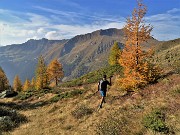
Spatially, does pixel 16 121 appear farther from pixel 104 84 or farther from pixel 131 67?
pixel 131 67

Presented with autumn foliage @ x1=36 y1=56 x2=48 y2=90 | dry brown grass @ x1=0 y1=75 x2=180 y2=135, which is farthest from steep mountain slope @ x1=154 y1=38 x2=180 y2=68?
autumn foliage @ x1=36 y1=56 x2=48 y2=90

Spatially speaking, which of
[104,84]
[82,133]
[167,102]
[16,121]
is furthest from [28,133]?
[167,102]

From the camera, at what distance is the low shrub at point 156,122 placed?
11805 mm

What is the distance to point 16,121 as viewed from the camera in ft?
66.7

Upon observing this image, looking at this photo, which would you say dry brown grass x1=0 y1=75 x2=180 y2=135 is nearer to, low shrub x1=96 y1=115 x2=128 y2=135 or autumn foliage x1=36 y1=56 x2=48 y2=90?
low shrub x1=96 y1=115 x2=128 y2=135

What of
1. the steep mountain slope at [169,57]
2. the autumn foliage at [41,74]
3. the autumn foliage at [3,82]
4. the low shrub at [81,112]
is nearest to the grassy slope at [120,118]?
the low shrub at [81,112]

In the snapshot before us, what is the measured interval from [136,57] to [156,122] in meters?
13.5

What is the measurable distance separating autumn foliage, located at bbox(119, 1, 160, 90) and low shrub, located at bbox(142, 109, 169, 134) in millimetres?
10787

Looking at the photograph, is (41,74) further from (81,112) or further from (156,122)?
(156,122)

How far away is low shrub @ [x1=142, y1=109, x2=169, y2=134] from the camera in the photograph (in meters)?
11.8

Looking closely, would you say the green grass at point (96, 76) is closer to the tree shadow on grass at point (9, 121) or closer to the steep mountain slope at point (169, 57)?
the steep mountain slope at point (169, 57)

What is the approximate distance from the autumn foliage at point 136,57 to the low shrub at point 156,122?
10.8 m

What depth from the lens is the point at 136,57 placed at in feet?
82.8

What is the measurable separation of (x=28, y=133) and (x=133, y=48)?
13390 mm
